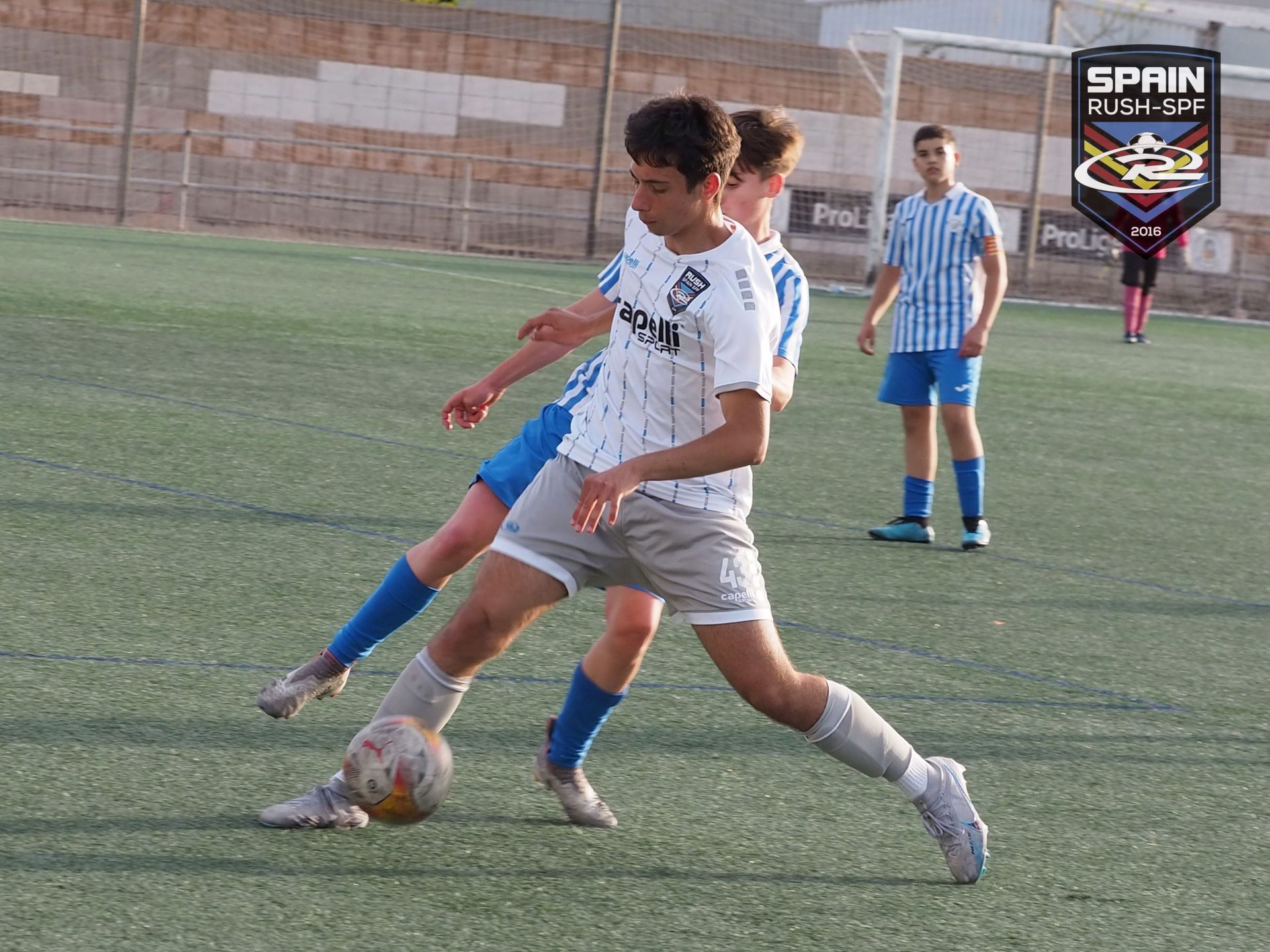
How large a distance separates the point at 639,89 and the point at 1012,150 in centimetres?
549

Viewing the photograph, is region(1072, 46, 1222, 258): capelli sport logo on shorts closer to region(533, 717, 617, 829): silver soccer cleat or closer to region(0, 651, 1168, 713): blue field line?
region(0, 651, 1168, 713): blue field line

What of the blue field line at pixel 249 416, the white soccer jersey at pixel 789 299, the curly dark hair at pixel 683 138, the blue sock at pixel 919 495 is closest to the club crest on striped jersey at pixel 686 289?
the curly dark hair at pixel 683 138

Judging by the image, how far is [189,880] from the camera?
10.9 feet

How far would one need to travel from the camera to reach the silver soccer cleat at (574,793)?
385cm

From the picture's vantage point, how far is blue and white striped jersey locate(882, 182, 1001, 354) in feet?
24.5

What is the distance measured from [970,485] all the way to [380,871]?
179 inches

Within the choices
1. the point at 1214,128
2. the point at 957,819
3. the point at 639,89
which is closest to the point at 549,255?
the point at 639,89

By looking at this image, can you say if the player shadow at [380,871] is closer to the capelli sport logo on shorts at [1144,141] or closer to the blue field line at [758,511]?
the blue field line at [758,511]

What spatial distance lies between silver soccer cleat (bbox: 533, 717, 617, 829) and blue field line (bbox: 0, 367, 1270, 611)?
3.77m

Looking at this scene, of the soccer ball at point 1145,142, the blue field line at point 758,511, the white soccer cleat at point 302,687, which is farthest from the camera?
the soccer ball at point 1145,142

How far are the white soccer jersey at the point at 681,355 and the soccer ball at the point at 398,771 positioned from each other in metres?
0.66

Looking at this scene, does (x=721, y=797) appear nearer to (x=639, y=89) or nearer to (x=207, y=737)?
(x=207, y=737)

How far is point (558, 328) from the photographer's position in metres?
3.65

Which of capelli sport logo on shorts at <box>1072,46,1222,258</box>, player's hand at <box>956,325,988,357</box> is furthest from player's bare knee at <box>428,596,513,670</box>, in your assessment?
capelli sport logo on shorts at <box>1072,46,1222,258</box>
